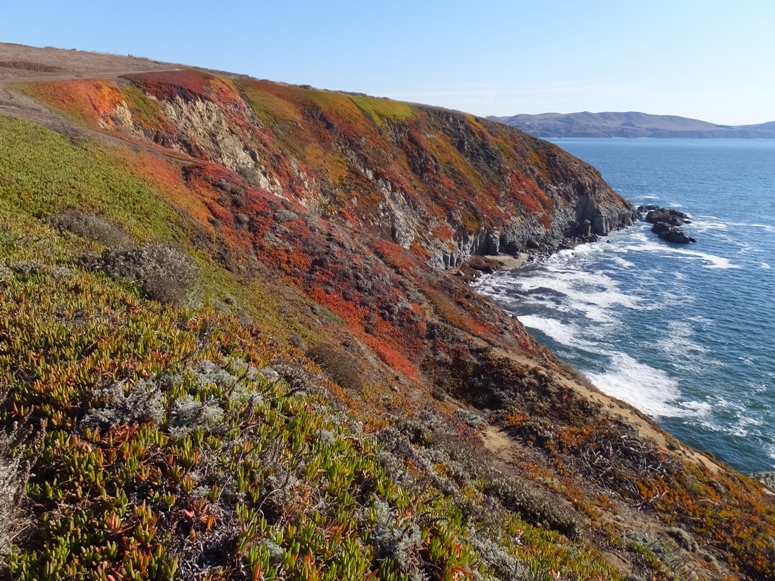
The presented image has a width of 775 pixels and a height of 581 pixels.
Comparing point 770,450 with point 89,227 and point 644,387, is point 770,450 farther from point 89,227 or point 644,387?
point 89,227

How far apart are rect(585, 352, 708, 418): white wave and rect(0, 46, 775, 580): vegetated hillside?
641 centimetres

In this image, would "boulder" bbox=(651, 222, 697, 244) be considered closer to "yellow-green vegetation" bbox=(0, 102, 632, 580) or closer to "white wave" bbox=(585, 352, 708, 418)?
"white wave" bbox=(585, 352, 708, 418)

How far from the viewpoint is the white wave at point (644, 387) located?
115 feet

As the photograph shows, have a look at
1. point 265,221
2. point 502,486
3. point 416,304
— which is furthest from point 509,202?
point 502,486

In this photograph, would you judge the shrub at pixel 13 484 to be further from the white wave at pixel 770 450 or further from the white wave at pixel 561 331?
the white wave at pixel 561 331

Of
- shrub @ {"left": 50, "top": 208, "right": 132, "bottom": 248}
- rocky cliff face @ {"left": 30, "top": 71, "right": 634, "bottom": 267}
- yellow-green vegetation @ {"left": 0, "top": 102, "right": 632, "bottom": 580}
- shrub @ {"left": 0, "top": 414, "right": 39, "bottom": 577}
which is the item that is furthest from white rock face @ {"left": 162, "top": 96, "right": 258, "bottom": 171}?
shrub @ {"left": 0, "top": 414, "right": 39, "bottom": 577}

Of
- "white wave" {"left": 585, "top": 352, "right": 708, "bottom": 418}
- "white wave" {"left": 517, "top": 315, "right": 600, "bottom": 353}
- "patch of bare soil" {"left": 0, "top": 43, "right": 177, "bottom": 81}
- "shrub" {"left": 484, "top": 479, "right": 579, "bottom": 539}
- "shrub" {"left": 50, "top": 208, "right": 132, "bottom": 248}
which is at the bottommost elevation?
"white wave" {"left": 585, "top": 352, "right": 708, "bottom": 418}

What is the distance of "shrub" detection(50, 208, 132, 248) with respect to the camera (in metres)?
16.7

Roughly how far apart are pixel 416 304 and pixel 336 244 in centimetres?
850

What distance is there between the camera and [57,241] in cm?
1459

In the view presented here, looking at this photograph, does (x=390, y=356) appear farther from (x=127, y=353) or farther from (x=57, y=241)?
(x=127, y=353)

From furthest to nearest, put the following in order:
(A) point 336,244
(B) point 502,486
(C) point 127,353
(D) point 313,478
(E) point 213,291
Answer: (A) point 336,244 < (E) point 213,291 < (B) point 502,486 < (C) point 127,353 < (D) point 313,478

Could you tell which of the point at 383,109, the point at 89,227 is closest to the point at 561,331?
the point at 89,227

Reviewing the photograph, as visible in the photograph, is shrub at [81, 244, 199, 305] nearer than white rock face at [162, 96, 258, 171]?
Yes
